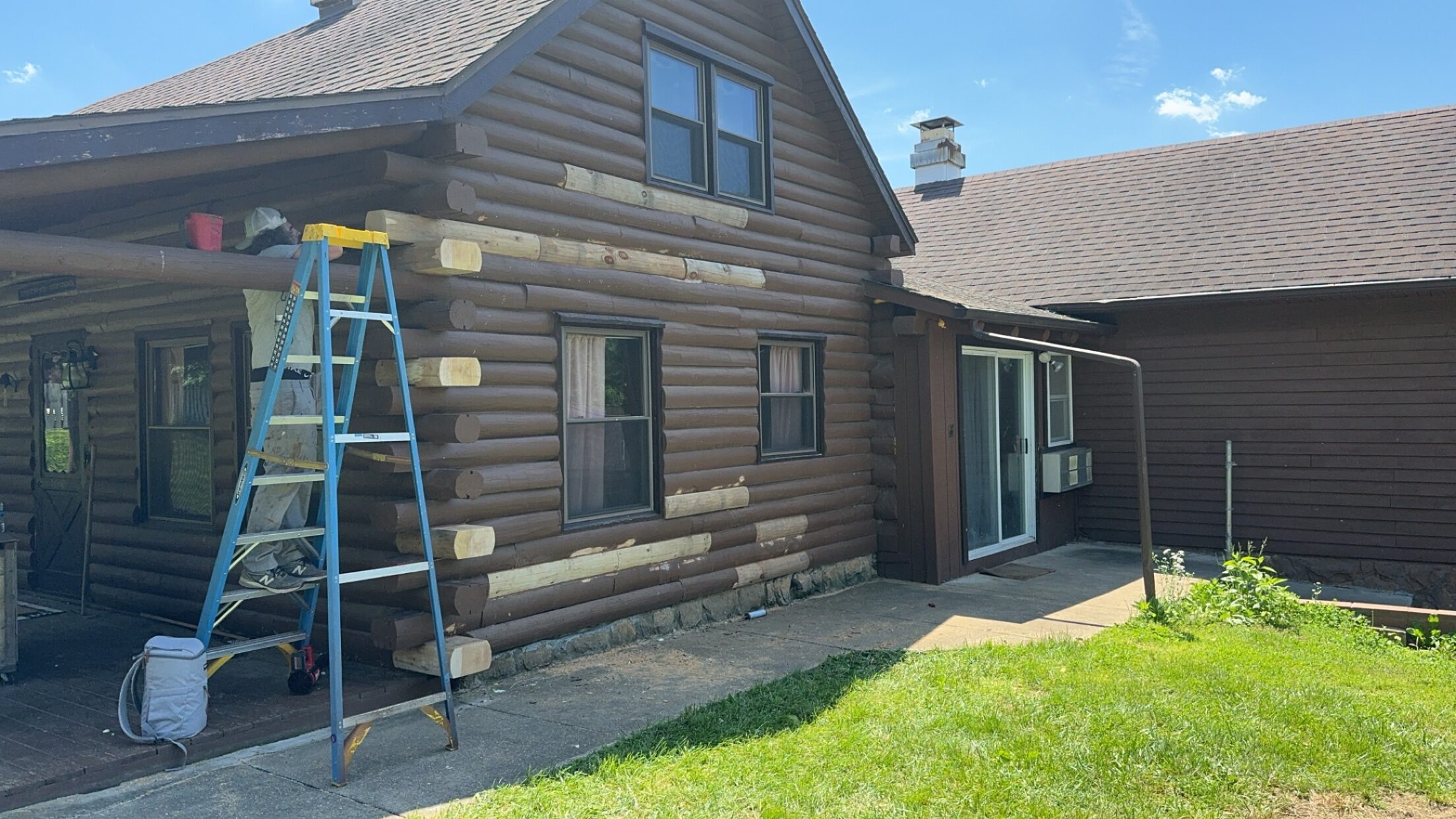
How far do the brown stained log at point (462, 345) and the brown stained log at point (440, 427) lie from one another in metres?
0.22

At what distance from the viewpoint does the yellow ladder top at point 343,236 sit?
5215mm

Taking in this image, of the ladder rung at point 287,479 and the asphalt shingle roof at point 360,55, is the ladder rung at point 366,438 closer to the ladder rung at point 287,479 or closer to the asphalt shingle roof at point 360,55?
the ladder rung at point 287,479

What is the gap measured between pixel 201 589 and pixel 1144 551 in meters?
7.24

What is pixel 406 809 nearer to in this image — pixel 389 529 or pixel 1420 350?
pixel 389 529

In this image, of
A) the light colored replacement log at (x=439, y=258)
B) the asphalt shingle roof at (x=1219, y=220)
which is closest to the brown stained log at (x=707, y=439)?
the light colored replacement log at (x=439, y=258)

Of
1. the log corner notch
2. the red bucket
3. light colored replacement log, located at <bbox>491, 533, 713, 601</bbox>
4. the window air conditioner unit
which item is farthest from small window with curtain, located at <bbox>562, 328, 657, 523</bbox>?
the window air conditioner unit

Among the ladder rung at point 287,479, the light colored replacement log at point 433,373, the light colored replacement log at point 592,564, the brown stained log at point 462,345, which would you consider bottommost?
the light colored replacement log at point 592,564

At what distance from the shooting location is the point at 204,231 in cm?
546

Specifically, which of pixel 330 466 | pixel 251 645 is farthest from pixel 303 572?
pixel 330 466

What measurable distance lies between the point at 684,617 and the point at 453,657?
8.22 feet

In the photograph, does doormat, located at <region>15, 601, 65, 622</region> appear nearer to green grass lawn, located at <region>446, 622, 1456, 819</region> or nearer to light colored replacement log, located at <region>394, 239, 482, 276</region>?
light colored replacement log, located at <region>394, 239, 482, 276</region>

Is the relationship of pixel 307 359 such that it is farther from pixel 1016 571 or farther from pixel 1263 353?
pixel 1263 353

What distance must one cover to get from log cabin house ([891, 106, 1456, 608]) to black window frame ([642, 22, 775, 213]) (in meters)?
1.93

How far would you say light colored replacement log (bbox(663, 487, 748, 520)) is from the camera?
8227 millimetres
